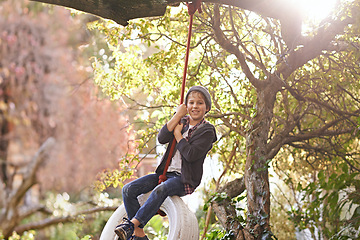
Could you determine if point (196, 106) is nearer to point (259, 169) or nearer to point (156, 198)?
point (156, 198)

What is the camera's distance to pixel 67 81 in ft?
22.0

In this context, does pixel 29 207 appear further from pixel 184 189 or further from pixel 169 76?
pixel 184 189

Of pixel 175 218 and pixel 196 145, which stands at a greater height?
pixel 196 145

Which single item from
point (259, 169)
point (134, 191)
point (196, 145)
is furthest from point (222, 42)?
point (134, 191)

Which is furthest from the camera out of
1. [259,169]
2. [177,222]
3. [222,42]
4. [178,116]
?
[222,42]

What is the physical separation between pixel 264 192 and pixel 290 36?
115cm

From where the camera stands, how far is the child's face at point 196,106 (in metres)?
2.10

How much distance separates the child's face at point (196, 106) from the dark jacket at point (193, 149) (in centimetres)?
6

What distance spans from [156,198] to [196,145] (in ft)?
1.11

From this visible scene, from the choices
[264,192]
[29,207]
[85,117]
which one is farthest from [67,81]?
[264,192]

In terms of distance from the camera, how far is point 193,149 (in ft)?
6.40

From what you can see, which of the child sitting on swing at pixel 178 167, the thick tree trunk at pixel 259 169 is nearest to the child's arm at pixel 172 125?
the child sitting on swing at pixel 178 167

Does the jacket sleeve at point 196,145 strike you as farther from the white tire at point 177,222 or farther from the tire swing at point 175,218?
the white tire at point 177,222

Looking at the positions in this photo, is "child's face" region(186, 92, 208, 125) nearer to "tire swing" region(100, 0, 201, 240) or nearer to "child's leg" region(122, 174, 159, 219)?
"tire swing" region(100, 0, 201, 240)
